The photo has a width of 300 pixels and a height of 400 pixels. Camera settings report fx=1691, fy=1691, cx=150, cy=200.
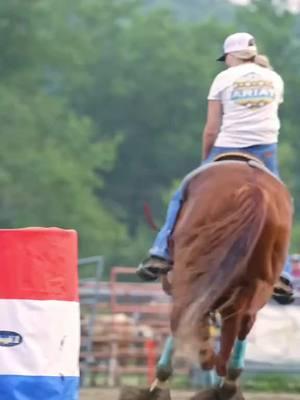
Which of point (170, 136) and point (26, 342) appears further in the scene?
point (170, 136)

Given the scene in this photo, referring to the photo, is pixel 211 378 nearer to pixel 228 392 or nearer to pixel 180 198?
pixel 228 392

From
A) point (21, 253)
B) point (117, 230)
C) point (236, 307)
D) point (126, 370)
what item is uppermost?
point (21, 253)

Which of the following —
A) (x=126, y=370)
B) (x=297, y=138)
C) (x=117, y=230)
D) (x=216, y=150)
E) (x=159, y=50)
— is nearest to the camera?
(x=216, y=150)

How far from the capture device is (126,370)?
65.5 feet

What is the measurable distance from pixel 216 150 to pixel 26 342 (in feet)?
8.06

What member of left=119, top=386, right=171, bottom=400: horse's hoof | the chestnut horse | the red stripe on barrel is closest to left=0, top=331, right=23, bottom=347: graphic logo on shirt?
the red stripe on barrel

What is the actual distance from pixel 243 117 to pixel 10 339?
2.59 m

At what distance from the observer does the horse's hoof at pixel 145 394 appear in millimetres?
10820

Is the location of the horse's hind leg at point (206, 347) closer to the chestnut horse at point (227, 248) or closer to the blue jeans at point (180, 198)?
the chestnut horse at point (227, 248)

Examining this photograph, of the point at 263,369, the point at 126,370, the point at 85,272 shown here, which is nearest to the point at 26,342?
the point at 263,369

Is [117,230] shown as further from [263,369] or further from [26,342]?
[26,342]

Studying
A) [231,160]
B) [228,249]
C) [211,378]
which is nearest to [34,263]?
[228,249]

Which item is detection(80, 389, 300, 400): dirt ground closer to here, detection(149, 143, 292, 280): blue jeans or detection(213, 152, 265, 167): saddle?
detection(149, 143, 292, 280): blue jeans

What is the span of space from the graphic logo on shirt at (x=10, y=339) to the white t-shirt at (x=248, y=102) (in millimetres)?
2442
